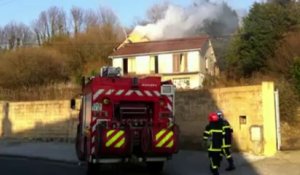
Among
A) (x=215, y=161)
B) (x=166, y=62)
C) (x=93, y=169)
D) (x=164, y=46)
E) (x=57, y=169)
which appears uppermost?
(x=164, y=46)

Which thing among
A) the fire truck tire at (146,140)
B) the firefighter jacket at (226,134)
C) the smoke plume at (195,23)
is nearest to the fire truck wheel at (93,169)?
the fire truck tire at (146,140)

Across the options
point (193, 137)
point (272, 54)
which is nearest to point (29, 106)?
point (193, 137)

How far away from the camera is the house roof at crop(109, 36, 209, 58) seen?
5121 cm

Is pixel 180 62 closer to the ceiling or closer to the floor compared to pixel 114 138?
closer to the ceiling

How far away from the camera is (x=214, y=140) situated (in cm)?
1355

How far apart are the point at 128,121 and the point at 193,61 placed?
39.4 metres

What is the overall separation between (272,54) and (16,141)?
1887cm

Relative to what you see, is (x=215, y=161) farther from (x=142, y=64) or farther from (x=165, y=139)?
(x=142, y=64)

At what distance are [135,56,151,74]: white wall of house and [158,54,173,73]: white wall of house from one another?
120 centimetres

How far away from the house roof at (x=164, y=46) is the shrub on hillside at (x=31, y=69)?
6096mm

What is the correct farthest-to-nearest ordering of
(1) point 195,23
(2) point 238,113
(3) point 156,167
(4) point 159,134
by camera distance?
(1) point 195,23, (2) point 238,113, (3) point 156,167, (4) point 159,134

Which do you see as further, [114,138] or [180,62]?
[180,62]

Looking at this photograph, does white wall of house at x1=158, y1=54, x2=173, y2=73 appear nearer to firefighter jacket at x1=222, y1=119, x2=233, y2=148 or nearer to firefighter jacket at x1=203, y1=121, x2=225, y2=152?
firefighter jacket at x1=222, y1=119, x2=233, y2=148

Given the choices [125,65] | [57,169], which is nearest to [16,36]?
[125,65]
